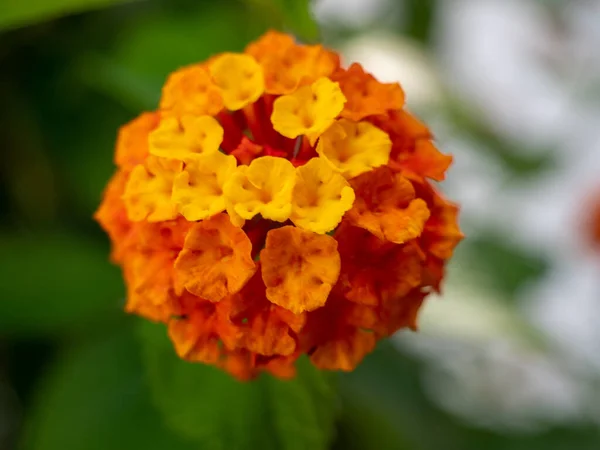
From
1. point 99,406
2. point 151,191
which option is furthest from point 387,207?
point 99,406

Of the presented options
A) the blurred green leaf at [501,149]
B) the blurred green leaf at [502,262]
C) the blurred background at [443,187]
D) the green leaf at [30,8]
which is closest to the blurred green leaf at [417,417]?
the blurred background at [443,187]

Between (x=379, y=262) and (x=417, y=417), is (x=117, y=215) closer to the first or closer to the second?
(x=379, y=262)

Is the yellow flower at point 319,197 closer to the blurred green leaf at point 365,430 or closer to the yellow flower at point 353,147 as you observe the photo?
the yellow flower at point 353,147

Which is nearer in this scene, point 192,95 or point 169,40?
point 192,95

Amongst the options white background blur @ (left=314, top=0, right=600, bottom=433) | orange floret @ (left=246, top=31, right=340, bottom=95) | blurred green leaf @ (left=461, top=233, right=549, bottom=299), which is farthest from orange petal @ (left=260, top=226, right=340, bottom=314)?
blurred green leaf @ (left=461, top=233, right=549, bottom=299)

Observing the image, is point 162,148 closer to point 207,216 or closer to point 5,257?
point 207,216

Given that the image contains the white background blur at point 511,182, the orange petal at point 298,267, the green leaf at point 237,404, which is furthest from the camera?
the white background blur at point 511,182
